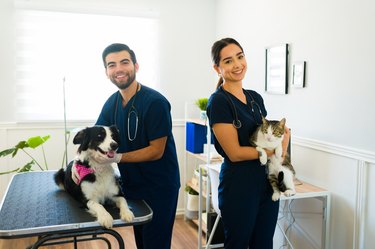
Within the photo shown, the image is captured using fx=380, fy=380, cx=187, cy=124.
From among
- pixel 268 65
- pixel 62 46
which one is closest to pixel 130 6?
pixel 62 46

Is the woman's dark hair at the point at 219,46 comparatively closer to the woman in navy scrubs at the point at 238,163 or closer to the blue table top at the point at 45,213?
the woman in navy scrubs at the point at 238,163

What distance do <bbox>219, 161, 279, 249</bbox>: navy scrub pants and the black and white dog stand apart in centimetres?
42

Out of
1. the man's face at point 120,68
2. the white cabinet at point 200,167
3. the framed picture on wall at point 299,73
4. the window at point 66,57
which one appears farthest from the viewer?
the window at point 66,57

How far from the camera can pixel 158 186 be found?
173 cm

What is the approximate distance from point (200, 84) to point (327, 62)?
68.8 inches

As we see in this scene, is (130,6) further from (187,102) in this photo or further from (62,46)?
(187,102)

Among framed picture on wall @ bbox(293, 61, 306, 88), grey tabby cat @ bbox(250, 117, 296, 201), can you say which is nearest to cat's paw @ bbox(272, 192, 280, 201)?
grey tabby cat @ bbox(250, 117, 296, 201)

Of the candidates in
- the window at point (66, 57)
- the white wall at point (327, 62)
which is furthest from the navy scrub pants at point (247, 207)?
the window at point (66, 57)

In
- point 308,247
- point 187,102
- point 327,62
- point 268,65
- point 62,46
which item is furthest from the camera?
point 187,102

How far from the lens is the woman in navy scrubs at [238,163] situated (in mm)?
1535

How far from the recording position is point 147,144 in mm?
1731

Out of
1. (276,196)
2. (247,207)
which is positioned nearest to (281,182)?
(276,196)

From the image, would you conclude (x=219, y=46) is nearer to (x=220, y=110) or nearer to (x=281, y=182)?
(x=220, y=110)

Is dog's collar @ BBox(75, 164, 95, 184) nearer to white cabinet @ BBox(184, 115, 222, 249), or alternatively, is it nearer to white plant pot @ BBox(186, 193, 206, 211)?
white cabinet @ BBox(184, 115, 222, 249)
